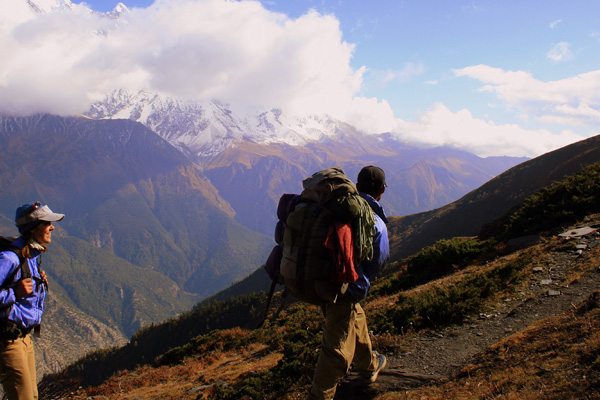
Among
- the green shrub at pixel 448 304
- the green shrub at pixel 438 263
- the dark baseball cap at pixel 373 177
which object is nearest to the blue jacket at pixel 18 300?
the dark baseball cap at pixel 373 177

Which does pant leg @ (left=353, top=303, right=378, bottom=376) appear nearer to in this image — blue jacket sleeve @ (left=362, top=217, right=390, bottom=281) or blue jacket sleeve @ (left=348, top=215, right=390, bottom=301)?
blue jacket sleeve @ (left=348, top=215, right=390, bottom=301)

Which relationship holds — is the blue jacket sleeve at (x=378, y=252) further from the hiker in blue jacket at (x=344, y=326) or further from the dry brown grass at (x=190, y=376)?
the dry brown grass at (x=190, y=376)

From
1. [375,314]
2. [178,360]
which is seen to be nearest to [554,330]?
[375,314]

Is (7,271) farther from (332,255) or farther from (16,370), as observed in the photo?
(332,255)

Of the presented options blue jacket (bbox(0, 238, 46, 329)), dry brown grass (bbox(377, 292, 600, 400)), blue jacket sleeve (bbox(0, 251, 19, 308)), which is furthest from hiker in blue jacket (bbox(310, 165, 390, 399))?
blue jacket sleeve (bbox(0, 251, 19, 308))

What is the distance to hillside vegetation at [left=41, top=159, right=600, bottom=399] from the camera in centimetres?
499

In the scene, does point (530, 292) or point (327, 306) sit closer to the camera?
point (327, 306)

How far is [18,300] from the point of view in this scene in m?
5.08

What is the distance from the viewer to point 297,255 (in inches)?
186

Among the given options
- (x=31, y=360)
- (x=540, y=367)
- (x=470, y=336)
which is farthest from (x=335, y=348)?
(x=31, y=360)

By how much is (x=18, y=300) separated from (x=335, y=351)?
4.49 metres

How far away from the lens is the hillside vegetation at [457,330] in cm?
499

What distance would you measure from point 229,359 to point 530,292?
938 centimetres

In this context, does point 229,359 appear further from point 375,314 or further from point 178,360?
point 375,314
